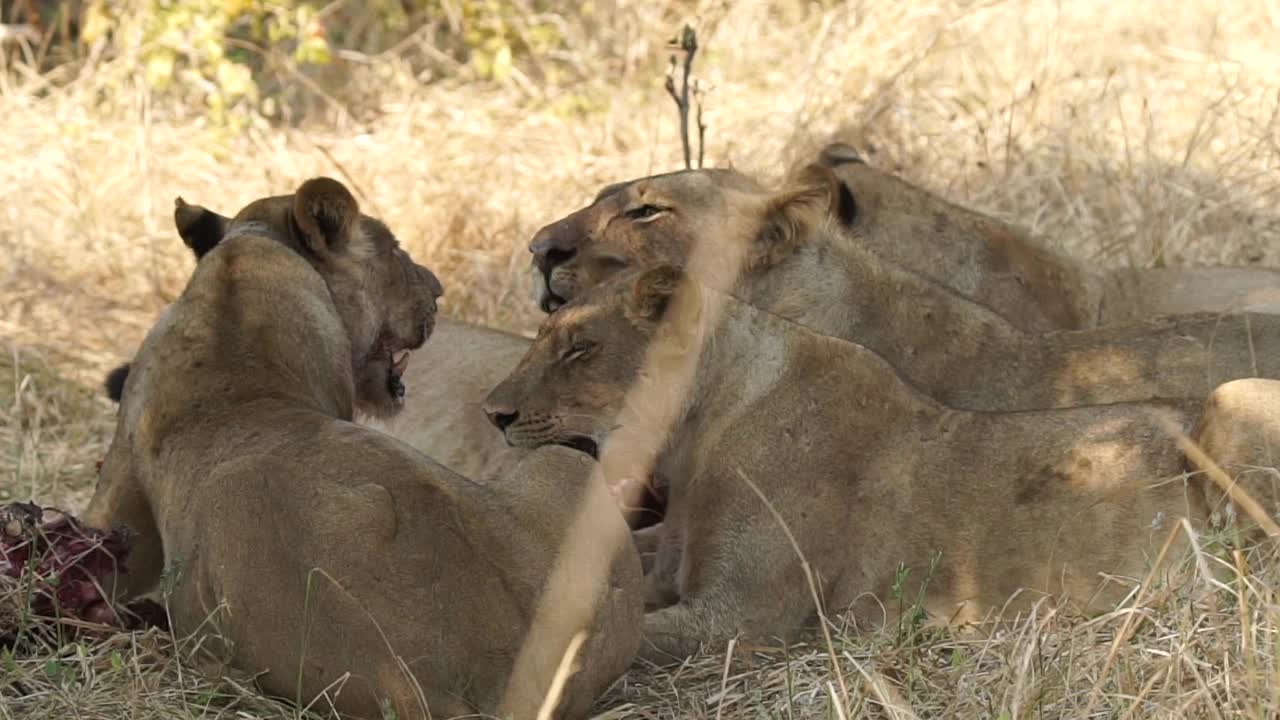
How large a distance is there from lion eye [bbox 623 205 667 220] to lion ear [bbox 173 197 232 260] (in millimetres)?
1347

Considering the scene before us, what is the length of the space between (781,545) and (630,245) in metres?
1.46

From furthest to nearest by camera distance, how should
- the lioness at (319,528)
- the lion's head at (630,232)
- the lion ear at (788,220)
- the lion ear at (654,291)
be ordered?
the lion's head at (630,232), the lion ear at (788,220), the lion ear at (654,291), the lioness at (319,528)

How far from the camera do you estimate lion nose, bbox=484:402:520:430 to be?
5.01 meters

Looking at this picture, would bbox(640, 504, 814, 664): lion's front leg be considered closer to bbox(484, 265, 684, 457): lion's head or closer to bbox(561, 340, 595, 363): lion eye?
bbox(484, 265, 684, 457): lion's head

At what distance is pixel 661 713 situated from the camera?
4.34m

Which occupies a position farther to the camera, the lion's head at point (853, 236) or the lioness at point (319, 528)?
the lion's head at point (853, 236)

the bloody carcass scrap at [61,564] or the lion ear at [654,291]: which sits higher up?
the lion ear at [654,291]

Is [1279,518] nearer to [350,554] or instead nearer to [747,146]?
[350,554]

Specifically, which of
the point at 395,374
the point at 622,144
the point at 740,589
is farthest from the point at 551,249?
the point at 622,144

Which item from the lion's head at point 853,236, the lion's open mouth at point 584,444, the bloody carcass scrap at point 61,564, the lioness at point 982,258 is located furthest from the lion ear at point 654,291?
the lioness at point 982,258

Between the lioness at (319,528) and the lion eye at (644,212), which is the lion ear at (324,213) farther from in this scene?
the lion eye at (644,212)

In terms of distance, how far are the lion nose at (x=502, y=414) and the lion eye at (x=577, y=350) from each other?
193 mm

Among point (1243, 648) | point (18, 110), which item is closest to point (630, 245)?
point (1243, 648)

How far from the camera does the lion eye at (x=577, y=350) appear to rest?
5.03 m
